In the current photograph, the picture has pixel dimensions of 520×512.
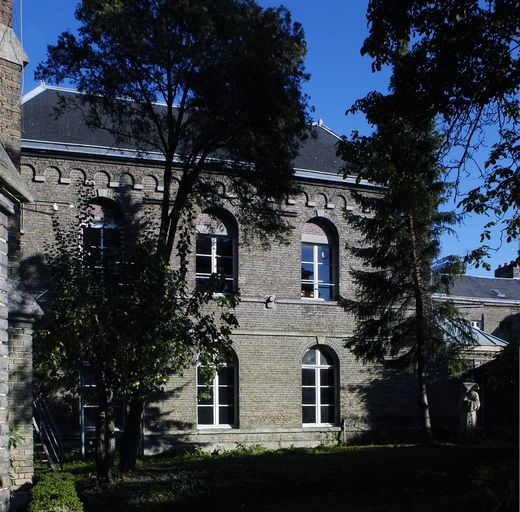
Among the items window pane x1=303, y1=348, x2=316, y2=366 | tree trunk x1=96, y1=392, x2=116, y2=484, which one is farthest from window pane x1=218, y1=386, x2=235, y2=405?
tree trunk x1=96, y1=392, x2=116, y2=484

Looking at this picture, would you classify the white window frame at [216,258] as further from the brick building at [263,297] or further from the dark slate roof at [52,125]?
the dark slate roof at [52,125]

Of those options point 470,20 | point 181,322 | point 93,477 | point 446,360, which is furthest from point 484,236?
point 446,360

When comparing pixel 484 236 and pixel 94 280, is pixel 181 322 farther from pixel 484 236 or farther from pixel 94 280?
pixel 484 236

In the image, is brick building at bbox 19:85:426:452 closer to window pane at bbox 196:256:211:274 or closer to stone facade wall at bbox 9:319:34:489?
window pane at bbox 196:256:211:274

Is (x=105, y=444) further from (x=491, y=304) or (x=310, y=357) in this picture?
(x=491, y=304)

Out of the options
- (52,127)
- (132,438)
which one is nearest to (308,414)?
(132,438)

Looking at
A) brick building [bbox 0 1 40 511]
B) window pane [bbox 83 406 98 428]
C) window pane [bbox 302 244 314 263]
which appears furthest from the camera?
window pane [bbox 302 244 314 263]

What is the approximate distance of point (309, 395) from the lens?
26969 millimetres

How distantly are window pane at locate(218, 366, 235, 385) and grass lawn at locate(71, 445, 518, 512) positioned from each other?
4.29 m

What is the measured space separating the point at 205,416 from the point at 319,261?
6.27m

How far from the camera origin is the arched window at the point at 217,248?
25719 mm

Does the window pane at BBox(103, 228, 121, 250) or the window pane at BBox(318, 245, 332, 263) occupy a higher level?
the window pane at BBox(318, 245, 332, 263)

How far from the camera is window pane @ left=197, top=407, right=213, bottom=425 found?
2520 centimetres

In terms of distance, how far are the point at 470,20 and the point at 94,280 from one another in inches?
306
